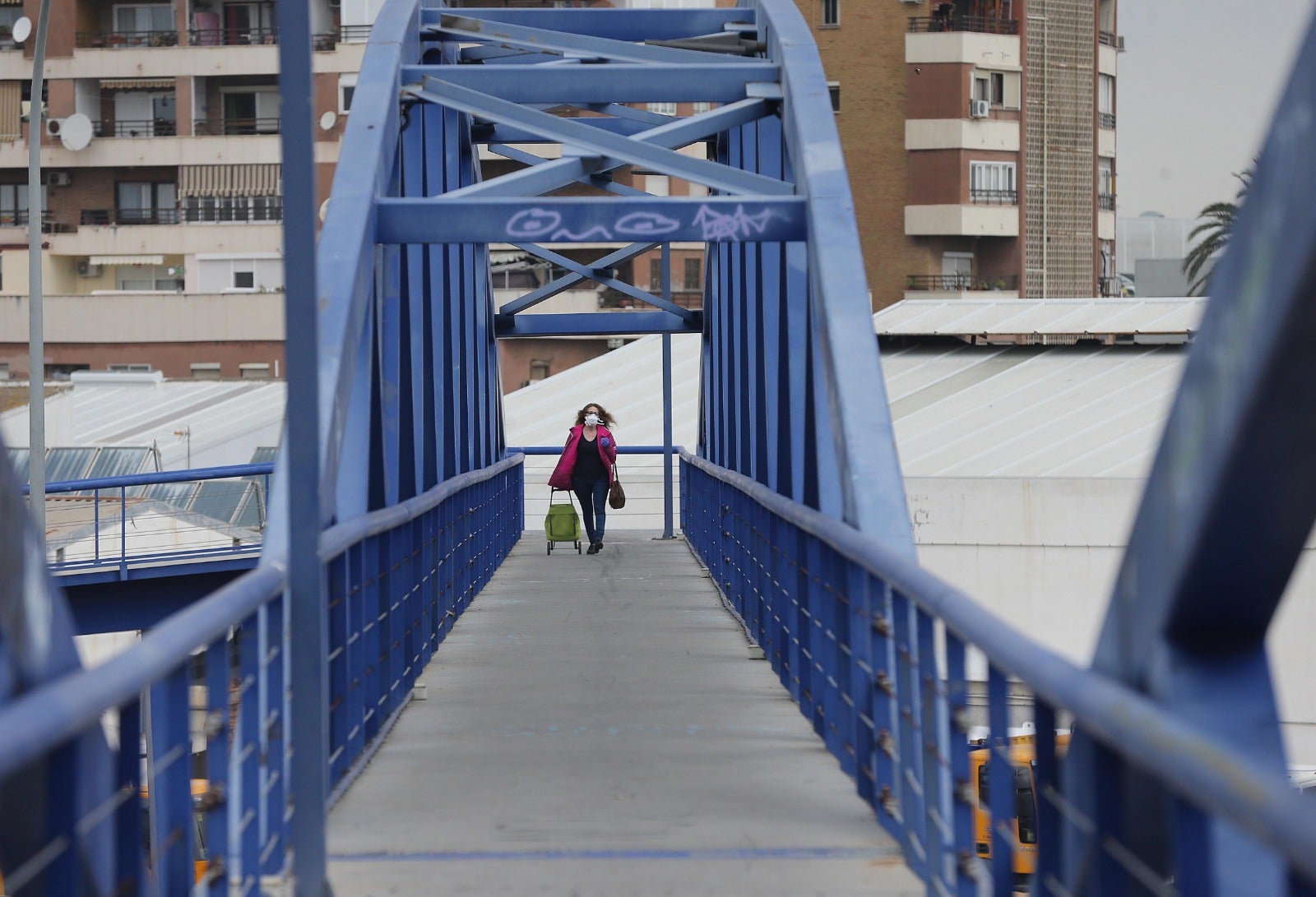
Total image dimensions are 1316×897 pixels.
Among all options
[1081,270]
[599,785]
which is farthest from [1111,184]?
[599,785]

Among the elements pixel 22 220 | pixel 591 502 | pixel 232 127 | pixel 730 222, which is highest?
pixel 232 127

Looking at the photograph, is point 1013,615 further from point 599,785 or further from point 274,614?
point 274,614

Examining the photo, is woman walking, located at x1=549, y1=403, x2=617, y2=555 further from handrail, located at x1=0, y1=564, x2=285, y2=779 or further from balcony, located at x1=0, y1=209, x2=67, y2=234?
balcony, located at x1=0, y1=209, x2=67, y2=234

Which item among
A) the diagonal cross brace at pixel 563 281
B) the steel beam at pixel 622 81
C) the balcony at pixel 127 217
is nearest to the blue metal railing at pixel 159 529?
the diagonal cross brace at pixel 563 281

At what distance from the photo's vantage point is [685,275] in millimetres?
51000

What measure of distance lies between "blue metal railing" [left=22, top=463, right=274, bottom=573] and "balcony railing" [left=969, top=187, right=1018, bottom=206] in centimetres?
3446

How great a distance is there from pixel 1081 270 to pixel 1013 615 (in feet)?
125

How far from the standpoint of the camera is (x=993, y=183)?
178 ft

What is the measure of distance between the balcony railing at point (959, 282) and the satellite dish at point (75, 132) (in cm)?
2582

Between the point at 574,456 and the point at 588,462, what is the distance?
171mm

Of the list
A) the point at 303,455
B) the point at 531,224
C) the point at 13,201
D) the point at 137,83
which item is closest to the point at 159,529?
the point at 531,224

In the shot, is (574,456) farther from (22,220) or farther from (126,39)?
(126,39)

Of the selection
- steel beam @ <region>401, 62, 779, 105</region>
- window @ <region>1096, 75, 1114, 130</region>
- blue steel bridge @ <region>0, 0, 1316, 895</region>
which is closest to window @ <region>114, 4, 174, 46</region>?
window @ <region>1096, 75, 1114, 130</region>

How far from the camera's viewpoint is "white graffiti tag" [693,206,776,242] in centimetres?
864
